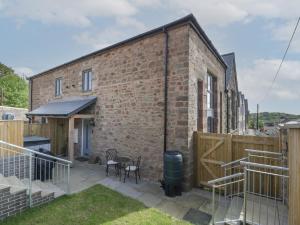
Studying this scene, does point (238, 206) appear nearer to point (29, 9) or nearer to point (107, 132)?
point (107, 132)

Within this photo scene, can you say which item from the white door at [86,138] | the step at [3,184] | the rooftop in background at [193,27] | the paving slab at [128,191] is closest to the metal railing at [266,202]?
the paving slab at [128,191]

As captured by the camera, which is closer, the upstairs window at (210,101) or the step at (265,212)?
the step at (265,212)

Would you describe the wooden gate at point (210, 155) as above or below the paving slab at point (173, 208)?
above

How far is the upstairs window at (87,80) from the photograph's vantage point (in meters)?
11.8

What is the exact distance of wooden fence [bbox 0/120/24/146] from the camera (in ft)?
21.7

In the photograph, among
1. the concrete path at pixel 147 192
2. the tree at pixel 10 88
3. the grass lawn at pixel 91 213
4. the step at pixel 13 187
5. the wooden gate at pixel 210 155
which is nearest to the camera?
the grass lawn at pixel 91 213

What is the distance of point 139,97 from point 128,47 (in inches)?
103

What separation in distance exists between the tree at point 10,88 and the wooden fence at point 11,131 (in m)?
30.6

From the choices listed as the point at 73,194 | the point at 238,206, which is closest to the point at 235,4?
the point at 238,206

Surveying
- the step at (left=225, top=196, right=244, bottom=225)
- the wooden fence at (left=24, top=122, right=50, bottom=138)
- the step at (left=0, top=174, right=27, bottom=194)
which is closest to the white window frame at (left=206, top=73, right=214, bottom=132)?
the step at (left=225, top=196, right=244, bottom=225)

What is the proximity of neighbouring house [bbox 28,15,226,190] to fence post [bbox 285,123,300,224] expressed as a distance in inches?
148

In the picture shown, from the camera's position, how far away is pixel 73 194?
6457 millimetres

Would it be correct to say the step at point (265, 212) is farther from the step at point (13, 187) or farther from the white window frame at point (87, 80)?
the white window frame at point (87, 80)

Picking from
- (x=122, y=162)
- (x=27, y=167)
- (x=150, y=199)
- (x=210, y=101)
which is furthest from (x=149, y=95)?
(x=27, y=167)
